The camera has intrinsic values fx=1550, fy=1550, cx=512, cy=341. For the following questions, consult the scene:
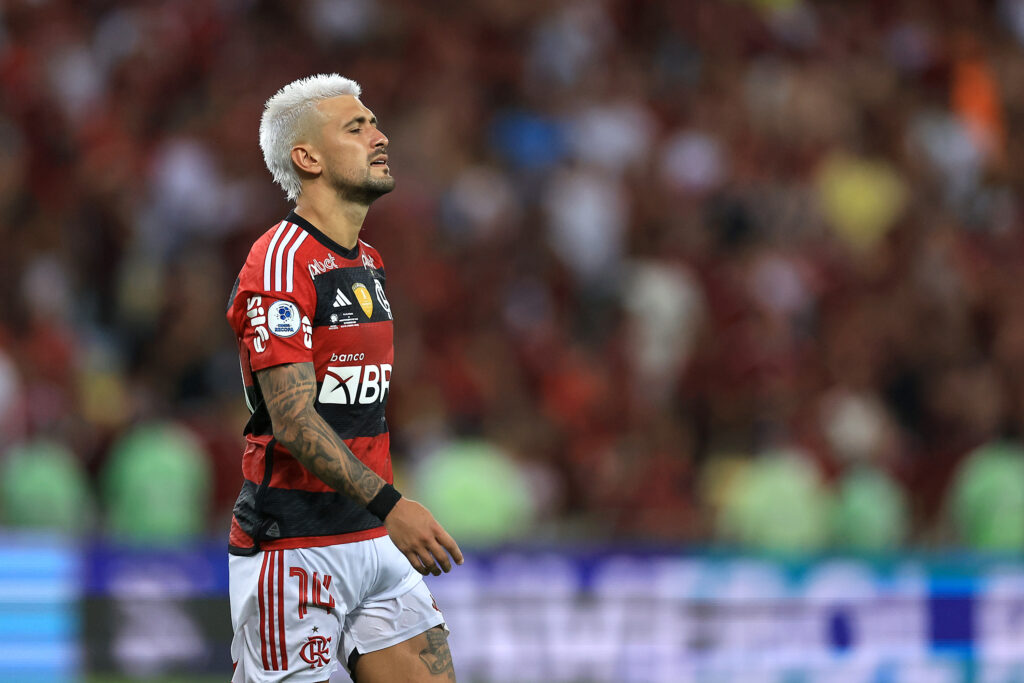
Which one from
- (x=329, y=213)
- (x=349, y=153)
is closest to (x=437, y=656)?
(x=329, y=213)

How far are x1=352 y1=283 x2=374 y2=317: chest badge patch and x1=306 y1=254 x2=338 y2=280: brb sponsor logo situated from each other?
0.08 m

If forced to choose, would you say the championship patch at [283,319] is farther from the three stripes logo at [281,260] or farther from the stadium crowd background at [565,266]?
the stadium crowd background at [565,266]

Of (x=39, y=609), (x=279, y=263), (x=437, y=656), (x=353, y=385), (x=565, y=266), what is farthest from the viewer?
(x=565, y=266)

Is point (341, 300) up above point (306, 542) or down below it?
above

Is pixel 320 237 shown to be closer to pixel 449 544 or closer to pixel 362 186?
pixel 362 186

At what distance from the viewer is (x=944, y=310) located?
11.0 m

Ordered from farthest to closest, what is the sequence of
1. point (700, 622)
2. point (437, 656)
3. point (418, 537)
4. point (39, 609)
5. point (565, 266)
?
1. point (565, 266)
2. point (700, 622)
3. point (39, 609)
4. point (437, 656)
5. point (418, 537)

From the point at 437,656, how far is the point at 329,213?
3.84ft

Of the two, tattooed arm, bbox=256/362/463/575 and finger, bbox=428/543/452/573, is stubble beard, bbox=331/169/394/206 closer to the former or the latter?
tattooed arm, bbox=256/362/463/575

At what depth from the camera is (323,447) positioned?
3641mm

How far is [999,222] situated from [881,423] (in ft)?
8.81

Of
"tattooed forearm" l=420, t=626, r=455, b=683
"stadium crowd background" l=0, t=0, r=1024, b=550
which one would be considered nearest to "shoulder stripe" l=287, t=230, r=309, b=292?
"tattooed forearm" l=420, t=626, r=455, b=683

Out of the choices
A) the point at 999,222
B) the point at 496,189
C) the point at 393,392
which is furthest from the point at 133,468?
the point at 999,222

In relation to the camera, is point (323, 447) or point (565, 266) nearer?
point (323, 447)
